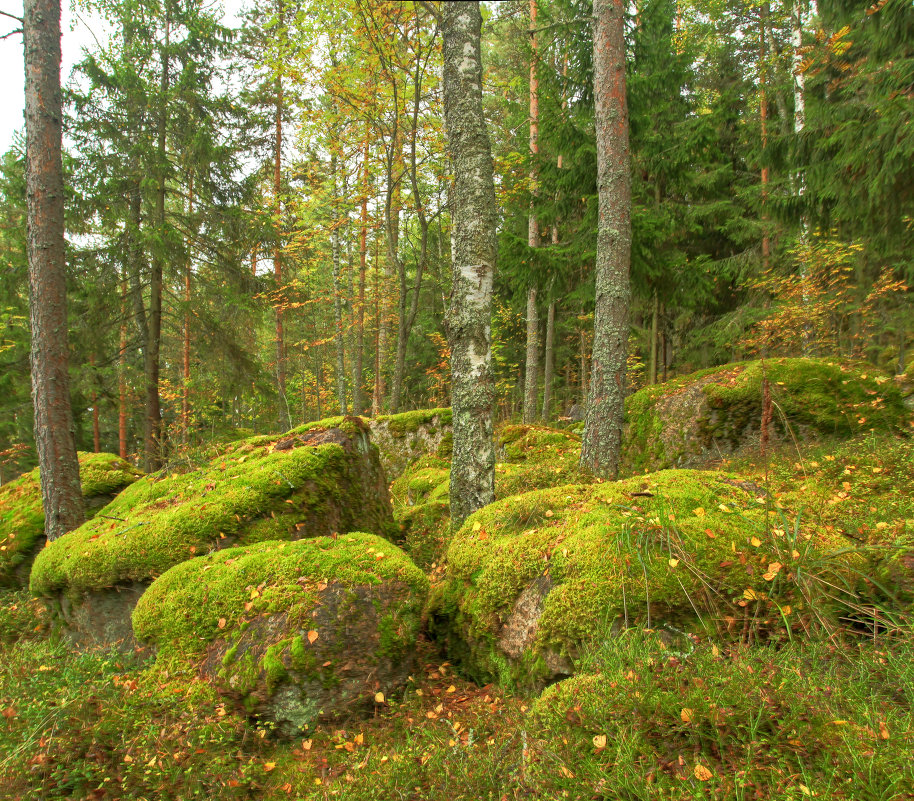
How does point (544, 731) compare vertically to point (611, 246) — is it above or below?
below

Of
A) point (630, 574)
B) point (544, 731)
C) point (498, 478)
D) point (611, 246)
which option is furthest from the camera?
point (498, 478)

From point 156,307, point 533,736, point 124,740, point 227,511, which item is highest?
point 156,307

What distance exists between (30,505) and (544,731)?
305 inches

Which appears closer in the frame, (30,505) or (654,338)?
(30,505)

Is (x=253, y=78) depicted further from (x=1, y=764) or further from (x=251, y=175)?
(x=1, y=764)

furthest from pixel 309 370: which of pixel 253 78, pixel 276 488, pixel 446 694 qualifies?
pixel 446 694

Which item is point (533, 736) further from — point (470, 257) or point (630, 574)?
point (470, 257)

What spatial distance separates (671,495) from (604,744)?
1837 millimetres

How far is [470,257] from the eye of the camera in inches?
184

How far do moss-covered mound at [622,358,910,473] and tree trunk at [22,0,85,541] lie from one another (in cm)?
747

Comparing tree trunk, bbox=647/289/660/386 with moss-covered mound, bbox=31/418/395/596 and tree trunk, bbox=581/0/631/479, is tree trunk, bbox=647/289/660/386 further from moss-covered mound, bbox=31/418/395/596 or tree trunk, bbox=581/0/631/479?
moss-covered mound, bbox=31/418/395/596

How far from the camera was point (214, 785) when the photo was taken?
2537mm

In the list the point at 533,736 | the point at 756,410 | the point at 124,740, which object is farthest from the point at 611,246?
the point at 124,740

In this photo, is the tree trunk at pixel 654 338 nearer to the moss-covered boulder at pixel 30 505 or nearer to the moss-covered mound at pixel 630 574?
the moss-covered mound at pixel 630 574
